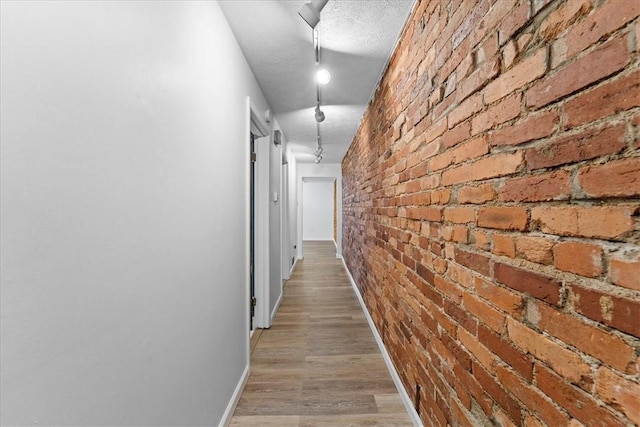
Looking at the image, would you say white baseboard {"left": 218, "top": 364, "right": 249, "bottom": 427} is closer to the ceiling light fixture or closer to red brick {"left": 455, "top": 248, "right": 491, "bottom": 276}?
red brick {"left": 455, "top": 248, "right": 491, "bottom": 276}

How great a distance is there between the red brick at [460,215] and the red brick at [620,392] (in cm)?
56

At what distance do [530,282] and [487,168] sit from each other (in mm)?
385

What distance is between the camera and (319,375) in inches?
89.4

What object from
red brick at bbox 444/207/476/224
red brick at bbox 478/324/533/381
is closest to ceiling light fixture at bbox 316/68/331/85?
red brick at bbox 444/207/476/224

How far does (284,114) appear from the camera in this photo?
3.46 metres

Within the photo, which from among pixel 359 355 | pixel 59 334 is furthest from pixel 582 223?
pixel 359 355

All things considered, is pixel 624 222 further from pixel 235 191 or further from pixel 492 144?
pixel 235 191

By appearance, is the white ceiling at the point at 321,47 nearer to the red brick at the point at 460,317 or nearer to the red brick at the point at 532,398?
the red brick at the point at 460,317

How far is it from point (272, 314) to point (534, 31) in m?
3.30

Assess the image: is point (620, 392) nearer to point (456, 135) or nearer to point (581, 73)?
point (581, 73)

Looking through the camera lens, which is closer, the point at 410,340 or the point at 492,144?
the point at 492,144

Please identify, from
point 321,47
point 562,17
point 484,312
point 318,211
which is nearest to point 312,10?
point 321,47

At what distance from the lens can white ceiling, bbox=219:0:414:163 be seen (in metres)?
1.64

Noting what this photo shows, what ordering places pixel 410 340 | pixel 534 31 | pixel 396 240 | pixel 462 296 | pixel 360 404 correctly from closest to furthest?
pixel 534 31
pixel 462 296
pixel 410 340
pixel 360 404
pixel 396 240
